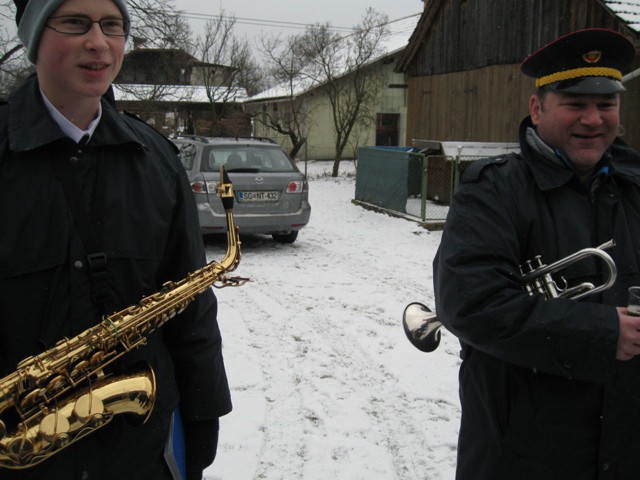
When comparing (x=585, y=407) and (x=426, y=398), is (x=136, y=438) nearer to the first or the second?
(x=585, y=407)

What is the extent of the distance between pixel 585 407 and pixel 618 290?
403 millimetres

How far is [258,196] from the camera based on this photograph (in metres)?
9.33

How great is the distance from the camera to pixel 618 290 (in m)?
2.07

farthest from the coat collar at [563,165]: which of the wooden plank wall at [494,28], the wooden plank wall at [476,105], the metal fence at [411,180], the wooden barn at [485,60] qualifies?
the wooden plank wall at [476,105]

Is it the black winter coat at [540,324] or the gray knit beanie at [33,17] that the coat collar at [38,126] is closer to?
the gray knit beanie at [33,17]

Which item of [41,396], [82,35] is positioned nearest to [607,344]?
[41,396]

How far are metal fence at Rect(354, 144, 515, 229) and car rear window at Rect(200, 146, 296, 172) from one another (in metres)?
3.03

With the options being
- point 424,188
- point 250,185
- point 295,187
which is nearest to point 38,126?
point 250,185

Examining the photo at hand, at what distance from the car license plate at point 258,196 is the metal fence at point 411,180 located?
341 cm

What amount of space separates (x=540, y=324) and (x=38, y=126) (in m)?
1.56

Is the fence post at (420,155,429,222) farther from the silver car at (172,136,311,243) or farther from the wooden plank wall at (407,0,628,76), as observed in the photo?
the wooden plank wall at (407,0,628,76)

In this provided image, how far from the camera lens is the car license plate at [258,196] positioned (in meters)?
9.22

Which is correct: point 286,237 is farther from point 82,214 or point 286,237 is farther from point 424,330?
point 82,214

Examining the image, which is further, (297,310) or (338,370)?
(297,310)
